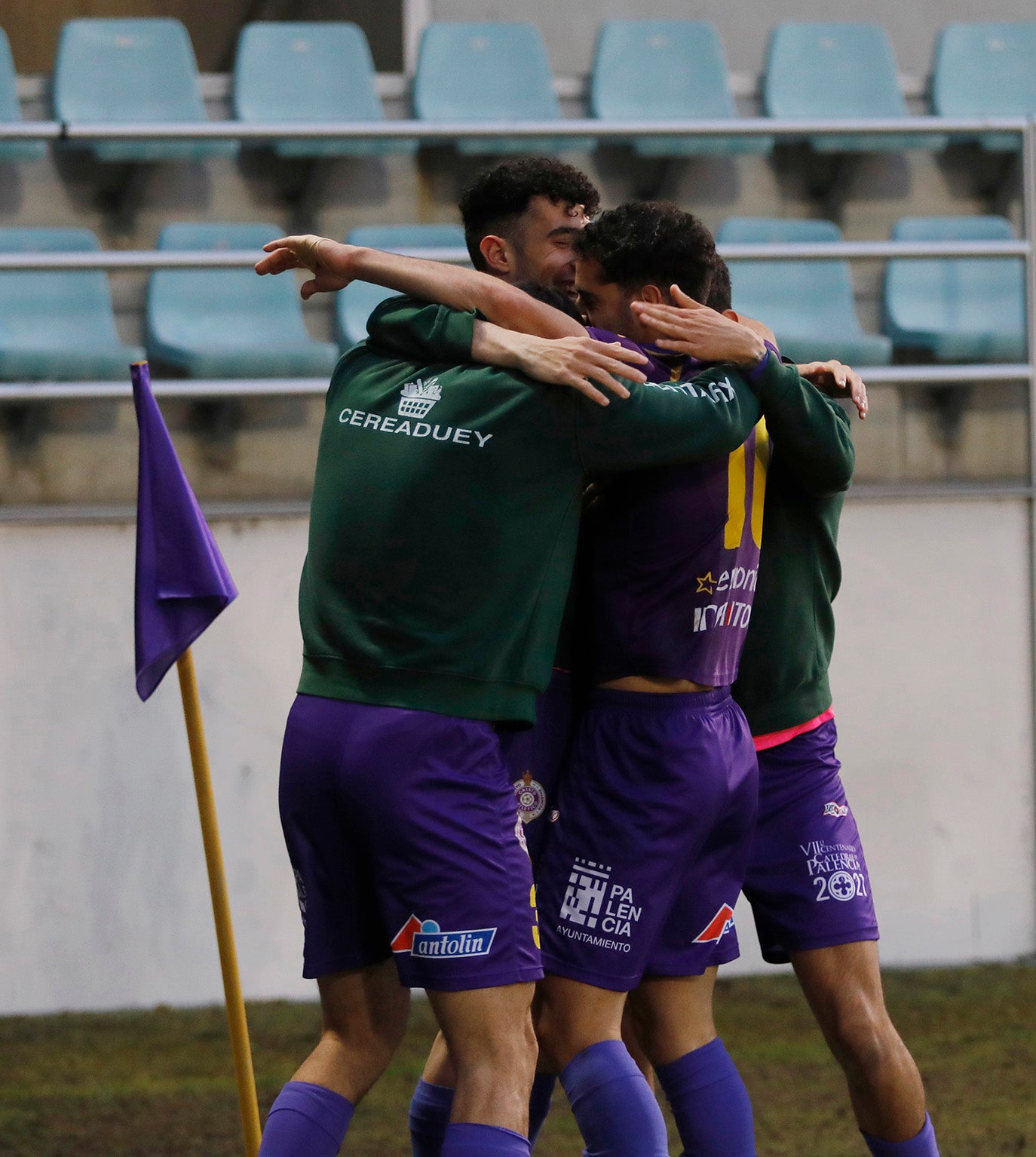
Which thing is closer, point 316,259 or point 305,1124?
point 305,1124

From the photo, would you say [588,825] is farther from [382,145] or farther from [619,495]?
[382,145]

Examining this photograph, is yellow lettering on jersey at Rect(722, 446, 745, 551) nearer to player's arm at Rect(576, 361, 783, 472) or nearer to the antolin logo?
player's arm at Rect(576, 361, 783, 472)

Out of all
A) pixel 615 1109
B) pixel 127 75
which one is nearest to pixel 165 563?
pixel 615 1109

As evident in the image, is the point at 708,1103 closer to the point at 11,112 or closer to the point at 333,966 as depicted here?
the point at 333,966

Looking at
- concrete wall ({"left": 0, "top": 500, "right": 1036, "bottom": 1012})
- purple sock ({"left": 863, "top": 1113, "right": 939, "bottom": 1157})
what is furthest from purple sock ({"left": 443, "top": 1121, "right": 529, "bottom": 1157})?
concrete wall ({"left": 0, "top": 500, "right": 1036, "bottom": 1012})

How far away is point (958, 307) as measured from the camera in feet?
18.8

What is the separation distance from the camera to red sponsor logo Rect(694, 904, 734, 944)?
2.58 m

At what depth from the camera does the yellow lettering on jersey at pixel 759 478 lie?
2602 millimetres

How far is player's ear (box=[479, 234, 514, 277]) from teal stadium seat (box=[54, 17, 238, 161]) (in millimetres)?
4009

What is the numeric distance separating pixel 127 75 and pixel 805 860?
16.7 feet

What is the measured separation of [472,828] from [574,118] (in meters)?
5.44

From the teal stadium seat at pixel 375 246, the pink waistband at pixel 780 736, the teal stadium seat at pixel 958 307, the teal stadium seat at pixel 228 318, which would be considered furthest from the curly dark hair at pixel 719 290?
the teal stadium seat at pixel 958 307

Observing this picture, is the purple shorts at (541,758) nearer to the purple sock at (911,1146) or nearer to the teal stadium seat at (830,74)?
the purple sock at (911,1146)

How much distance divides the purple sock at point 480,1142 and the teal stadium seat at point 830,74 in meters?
5.61
